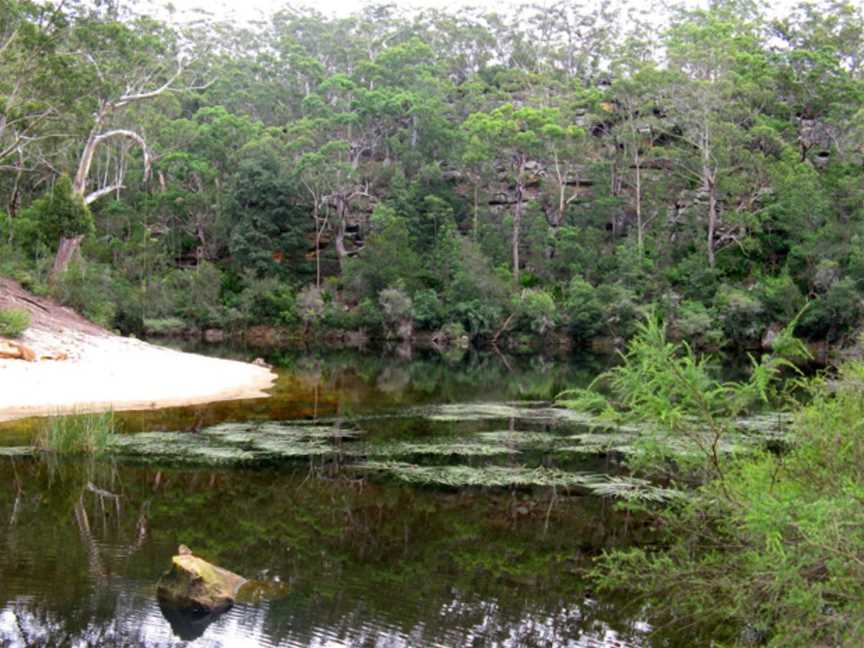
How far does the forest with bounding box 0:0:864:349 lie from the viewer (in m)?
42.0

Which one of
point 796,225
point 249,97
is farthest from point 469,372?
point 249,97

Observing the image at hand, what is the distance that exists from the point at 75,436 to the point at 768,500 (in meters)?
11.3

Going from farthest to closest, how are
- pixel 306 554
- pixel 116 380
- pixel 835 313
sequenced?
1. pixel 835 313
2. pixel 116 380
3. pixel 306 554

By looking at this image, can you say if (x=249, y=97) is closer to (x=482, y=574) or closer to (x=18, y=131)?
(x=18, y=131)

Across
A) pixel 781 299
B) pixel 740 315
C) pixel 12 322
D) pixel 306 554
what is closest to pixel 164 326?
pixel 12 322

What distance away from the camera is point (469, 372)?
30.9 meters

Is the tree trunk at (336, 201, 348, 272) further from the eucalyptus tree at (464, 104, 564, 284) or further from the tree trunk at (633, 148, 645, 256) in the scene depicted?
the tree trunk at (633, 148, 645, 256)

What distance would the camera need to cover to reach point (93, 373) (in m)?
20.3

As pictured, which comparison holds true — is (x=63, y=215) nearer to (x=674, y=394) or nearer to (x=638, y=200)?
Result: (x=674, y=394)

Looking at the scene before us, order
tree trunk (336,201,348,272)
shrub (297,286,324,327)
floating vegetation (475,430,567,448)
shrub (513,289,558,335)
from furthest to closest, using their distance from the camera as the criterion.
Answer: tree trunk (336,201,348,272) < shrub (297,286,324,327) < shrub (513,289,558,335) < floating vegetation (475,430,567,448)

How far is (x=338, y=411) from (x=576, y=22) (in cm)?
5234

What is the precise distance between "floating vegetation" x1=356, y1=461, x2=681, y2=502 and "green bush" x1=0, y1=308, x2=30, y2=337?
12.3 m

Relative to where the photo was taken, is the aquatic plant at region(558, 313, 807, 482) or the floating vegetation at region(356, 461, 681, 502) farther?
the floating vegetation at region(356, 461, 681, 502)

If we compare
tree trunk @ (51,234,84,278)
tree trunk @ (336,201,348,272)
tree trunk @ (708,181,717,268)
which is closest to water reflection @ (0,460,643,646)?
tree trunk @ (51,234,84,278)
